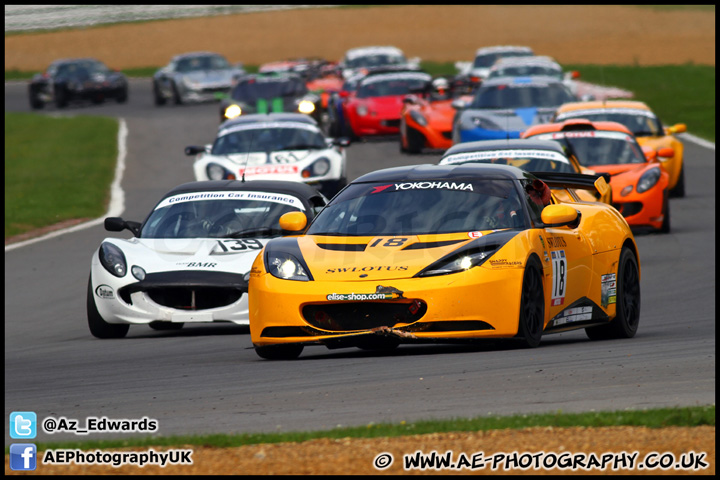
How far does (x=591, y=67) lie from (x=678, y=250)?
41.3 meters

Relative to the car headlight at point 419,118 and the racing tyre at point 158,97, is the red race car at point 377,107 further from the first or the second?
the racing tyre at point 158,97

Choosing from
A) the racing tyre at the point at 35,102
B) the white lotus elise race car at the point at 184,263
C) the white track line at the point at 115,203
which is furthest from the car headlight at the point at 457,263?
the racing tyre at the point at 35,102

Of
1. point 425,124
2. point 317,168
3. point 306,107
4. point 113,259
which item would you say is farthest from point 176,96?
point 113,259

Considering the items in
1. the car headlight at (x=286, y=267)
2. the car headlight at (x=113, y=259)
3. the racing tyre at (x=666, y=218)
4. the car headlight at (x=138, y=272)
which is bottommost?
the racing tyre at (x=666, y=218)

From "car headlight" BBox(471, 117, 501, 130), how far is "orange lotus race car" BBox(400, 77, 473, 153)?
3343mm

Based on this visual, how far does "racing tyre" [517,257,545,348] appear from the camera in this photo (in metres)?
9.64

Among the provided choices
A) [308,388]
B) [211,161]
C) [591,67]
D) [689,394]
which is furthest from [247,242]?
[591,67]

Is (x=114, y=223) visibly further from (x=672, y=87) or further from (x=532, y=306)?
(x=672, y=87)

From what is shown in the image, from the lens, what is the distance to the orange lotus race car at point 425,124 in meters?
28.1

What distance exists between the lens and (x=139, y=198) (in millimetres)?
25031

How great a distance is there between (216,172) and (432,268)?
12.3 metres

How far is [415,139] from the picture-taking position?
28391mm

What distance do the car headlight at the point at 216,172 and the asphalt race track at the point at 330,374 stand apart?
6.09m

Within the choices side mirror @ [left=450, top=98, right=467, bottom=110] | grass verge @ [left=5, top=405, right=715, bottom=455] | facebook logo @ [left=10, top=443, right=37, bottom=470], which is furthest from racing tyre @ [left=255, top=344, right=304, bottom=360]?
side mirror @ [left=450, top=98, right=467, bottom=110]
